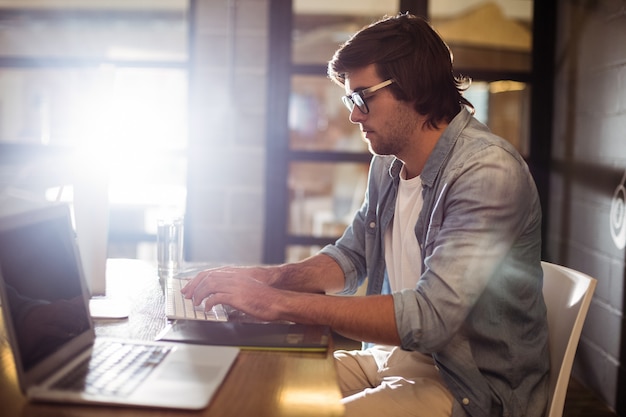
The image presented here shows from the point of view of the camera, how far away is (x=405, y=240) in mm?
1698

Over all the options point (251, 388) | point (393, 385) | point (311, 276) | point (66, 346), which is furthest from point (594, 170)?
point (66, 346)

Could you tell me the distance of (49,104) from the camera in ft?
12.6

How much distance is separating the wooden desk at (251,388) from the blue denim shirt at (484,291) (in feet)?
0.81

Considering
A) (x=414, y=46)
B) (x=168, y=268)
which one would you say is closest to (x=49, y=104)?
(x=168, y=268)

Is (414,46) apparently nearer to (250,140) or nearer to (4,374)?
(4,374)

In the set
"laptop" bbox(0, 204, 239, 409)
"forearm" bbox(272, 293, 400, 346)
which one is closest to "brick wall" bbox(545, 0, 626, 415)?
"forearm" bbox(272, 293, 400, 346)

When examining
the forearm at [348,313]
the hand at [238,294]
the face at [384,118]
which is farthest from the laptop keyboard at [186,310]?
the face at [384,118]

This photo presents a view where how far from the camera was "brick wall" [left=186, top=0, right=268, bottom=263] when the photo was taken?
11.9ft

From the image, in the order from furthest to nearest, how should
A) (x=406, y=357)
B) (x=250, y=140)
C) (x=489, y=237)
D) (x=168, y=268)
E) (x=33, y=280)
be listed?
1. (x=250, y=140)
2. (x=168, y=268)
3. (x=406, y=357)
4. (x=489, y=237)
5. (x=33, y=280)

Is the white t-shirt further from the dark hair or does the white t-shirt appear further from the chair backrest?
the chair backrest

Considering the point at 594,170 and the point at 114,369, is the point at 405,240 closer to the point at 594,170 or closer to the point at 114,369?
the point at 114,369

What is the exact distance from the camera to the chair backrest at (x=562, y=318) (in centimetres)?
135

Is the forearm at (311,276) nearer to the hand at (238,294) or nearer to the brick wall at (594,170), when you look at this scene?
the hand at (238,294)

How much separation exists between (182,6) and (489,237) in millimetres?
2868
